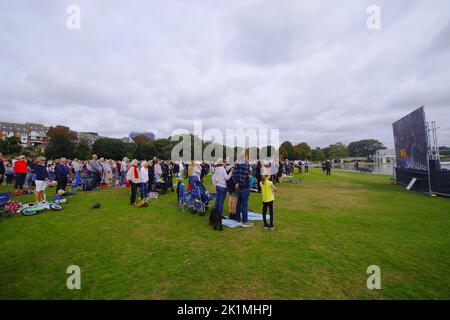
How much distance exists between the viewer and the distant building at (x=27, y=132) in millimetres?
104812

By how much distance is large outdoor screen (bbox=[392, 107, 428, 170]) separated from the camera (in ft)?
43.7

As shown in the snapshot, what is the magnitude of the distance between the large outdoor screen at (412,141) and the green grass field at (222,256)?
311 inches

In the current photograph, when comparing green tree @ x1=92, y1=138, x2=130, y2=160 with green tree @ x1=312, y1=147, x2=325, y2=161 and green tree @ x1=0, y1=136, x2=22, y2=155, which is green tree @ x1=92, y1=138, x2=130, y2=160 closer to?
green tree @ x1=0, y1=136, x2=22, y2=155

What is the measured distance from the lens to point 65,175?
10484mm

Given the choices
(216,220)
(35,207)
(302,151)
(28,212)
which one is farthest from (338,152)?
(28,212)

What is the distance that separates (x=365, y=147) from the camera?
144 m

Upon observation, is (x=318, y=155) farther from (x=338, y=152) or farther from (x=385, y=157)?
(x=385, y=157)

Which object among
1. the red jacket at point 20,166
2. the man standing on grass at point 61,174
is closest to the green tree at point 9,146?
the red jacket at point 20,166

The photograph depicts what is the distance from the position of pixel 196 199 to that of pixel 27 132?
169 metres

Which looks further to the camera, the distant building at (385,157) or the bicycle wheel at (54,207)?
the distant building at (385,157)

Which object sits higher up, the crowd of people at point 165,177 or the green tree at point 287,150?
the green tree at point 287,150

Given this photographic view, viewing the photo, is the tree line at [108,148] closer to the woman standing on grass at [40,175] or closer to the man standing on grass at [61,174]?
the man standing on grass at [61,174]

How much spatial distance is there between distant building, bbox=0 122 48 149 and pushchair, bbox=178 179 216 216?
120 metres
